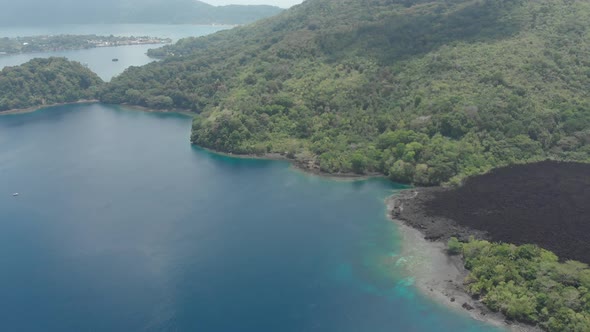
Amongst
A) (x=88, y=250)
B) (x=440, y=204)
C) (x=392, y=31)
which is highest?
(x=392, y=31)

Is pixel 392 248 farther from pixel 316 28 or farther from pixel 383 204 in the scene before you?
pixel 316 28

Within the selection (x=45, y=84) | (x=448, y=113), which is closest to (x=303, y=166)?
(x=448, y=113)

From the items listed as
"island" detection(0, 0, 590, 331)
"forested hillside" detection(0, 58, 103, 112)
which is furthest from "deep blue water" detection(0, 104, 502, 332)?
"forested hillside" detection(0, 58, 103, 112)

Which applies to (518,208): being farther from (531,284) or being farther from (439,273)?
(439,273)

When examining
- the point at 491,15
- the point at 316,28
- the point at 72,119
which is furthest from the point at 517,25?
the point at 72,119

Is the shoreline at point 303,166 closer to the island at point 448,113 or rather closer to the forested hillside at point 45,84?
the island at point 448,113

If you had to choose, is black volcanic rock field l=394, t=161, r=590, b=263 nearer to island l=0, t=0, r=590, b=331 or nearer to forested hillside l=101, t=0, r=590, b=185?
island l=0, t=0, r=590, b=331

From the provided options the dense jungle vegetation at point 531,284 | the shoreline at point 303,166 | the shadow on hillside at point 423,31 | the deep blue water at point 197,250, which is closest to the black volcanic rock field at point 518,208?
the dense jungle vegetation at point 531,284

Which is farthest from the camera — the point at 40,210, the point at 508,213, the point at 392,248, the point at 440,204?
the point at 40,210
